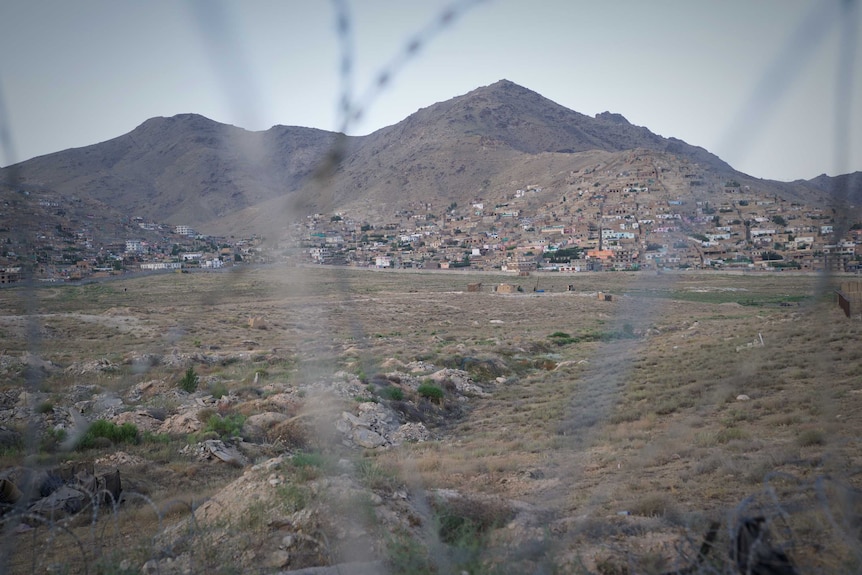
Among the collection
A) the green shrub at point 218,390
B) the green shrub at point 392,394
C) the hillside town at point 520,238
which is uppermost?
the hillside town at point 520,238

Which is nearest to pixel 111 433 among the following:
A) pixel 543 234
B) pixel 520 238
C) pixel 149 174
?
pixel 543 234

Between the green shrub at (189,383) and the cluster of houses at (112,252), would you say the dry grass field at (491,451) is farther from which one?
the cluster of houses at (112,252)

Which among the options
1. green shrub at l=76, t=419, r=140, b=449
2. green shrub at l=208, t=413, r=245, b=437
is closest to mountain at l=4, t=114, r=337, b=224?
green shrub at l=208, t=413, r=245, b=437

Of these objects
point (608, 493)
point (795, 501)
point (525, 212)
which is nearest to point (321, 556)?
point (608, 493)

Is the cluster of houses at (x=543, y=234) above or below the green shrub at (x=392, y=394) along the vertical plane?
above

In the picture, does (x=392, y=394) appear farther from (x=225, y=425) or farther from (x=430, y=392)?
(x=225, y=425)

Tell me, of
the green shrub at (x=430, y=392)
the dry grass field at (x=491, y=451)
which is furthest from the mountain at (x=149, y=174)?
the green shrub at (x=430, y=392)

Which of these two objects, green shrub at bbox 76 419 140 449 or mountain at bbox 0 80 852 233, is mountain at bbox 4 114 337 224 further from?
green shrub at bbox 76 419 140 449

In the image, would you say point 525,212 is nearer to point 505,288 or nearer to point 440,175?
point 440,175
